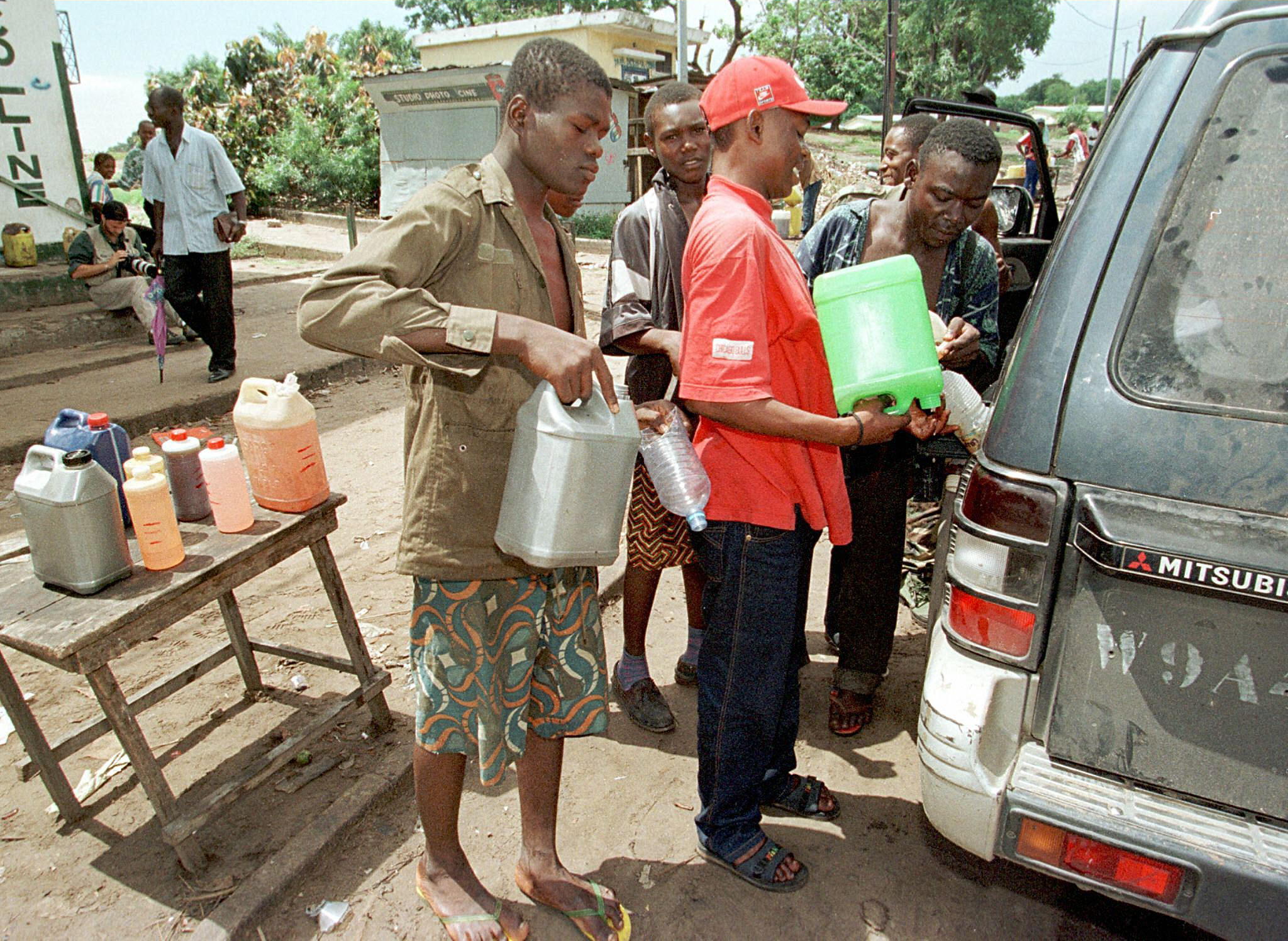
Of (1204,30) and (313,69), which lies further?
(313,69)

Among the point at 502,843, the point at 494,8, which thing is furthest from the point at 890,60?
the point at 494,8

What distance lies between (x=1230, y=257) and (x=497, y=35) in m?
24.2

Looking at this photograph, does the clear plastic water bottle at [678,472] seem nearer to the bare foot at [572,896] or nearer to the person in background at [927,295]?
the person in background at [927,295]

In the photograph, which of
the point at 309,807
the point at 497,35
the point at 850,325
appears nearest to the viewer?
the point at 850,325

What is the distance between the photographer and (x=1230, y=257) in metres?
1.50

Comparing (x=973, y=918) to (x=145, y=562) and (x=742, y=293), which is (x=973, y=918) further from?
(x=145, y=562)

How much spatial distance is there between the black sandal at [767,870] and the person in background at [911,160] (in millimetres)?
2715

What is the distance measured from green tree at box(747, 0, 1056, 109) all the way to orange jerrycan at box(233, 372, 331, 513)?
3917 cm

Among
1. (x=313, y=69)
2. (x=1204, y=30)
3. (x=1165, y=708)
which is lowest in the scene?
(x=1165, y=708)

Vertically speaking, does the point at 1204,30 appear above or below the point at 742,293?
above

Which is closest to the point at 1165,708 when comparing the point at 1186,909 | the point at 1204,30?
the point at 1186,909

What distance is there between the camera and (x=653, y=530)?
9.29ft

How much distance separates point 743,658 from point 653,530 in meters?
0.80

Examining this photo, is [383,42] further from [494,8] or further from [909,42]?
[909,42]
